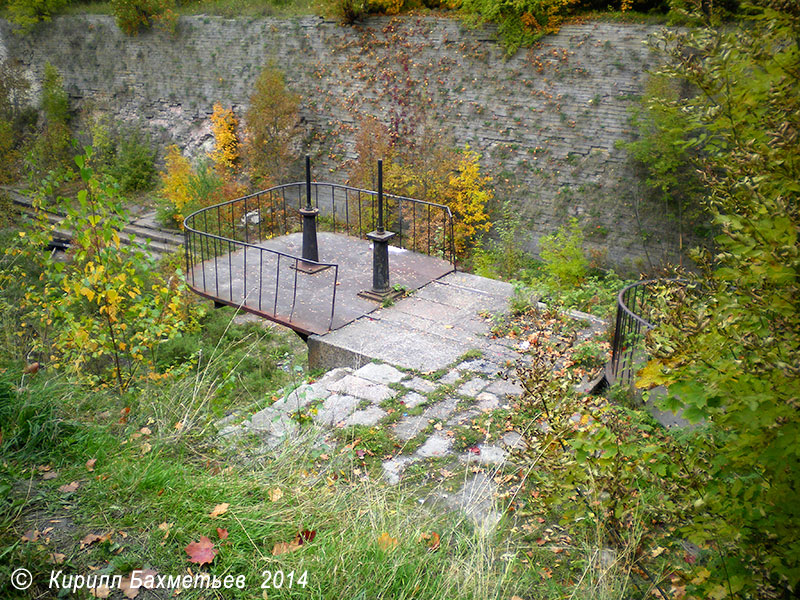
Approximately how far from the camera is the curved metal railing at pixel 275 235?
7.83 meters

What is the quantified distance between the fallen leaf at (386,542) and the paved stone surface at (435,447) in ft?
6.37

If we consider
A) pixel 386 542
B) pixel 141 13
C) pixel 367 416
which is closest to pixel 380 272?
pixel 367 416

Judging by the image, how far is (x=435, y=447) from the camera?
465 cm

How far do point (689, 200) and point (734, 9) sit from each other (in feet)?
11.3

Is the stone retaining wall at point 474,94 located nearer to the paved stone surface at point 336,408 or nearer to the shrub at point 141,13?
the shrub at point 141,13

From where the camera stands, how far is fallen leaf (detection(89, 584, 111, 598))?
7.47ft

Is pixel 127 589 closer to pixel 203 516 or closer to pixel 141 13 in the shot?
pixel 203 516

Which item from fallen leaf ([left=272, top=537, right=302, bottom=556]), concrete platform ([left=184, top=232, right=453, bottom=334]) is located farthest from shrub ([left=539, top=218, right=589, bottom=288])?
fallen leaf ([left=272, top=537, right=302, bottom=556])

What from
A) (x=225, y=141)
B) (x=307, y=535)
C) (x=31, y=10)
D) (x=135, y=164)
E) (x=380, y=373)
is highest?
(x=31, y=10)

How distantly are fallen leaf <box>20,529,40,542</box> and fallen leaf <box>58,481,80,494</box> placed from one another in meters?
0.26

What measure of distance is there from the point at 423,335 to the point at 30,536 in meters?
4.73

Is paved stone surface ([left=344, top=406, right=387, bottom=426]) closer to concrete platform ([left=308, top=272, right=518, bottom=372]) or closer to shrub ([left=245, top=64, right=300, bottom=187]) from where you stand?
concrete platform ([left=308, top=272, right=518, bottom=372])

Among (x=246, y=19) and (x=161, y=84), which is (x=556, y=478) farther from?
(x=161, y=84)

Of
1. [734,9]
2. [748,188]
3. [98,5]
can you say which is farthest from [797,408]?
[98,5]
